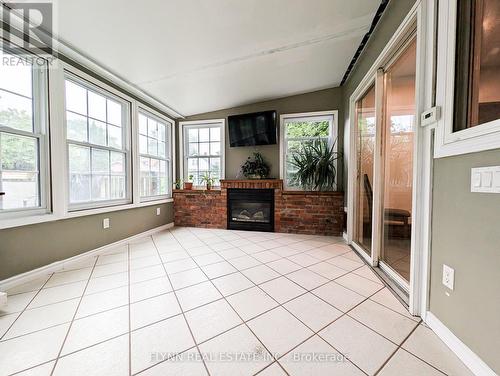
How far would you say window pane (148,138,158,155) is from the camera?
149 inches

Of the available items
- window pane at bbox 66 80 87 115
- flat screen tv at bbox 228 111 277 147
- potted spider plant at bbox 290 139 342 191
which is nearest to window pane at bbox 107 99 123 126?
window pane at bbox 66 80 87 115

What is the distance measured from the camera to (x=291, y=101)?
394 cm

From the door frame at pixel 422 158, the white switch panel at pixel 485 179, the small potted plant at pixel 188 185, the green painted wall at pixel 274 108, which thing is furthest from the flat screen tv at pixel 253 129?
the white switch panel at pixel 485 179

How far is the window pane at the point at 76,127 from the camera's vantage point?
2.38 m

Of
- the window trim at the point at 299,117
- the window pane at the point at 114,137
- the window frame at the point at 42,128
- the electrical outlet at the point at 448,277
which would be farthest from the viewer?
the window trim at the point at 299,117

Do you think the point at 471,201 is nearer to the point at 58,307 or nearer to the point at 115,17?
the point at 58,307

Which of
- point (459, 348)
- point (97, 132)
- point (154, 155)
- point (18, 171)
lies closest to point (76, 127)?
point (97, 132)

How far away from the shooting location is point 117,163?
306cm

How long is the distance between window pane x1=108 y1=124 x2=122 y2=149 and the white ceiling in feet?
2.47

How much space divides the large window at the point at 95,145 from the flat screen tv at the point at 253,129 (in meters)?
1.86

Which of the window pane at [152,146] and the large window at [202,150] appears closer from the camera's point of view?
the window pane at [152,146]

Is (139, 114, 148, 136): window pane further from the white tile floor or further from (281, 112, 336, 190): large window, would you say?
(281, 112, 336, 190): large window

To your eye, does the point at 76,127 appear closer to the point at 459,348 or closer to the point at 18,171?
the point at 18,171

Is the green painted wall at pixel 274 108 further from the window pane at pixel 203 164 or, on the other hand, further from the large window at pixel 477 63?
the large window at pixel 477 63
